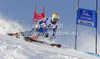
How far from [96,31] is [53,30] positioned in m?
3.21

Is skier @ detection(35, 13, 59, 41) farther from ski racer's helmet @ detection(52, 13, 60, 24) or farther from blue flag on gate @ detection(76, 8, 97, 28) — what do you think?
blue flag on gate @ detection(76, 8, 97, 28)

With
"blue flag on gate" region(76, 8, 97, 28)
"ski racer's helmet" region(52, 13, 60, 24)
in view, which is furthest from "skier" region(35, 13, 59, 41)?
"blue flag on gate" region(76, 8, 97, 28)

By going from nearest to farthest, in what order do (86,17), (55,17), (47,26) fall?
(55,17) → (47,26) → (86,17)

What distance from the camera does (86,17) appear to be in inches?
493

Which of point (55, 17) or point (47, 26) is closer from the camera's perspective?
point (55, 17)

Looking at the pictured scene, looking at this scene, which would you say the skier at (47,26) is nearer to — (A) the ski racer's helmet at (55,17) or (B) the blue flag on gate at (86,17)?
(A) the ski racer's helmet at (55,17)

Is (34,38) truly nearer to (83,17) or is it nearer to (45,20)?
(45,20)

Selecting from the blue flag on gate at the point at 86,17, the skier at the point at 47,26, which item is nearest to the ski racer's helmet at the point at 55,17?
the skier at the point at 47,26

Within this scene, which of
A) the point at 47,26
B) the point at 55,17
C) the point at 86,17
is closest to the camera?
the point at 55,17

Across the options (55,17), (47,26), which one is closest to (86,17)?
(55,17)

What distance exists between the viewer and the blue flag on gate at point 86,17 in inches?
482

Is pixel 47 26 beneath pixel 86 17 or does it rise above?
beneath

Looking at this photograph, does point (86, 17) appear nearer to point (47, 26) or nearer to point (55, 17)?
point (55, 17)

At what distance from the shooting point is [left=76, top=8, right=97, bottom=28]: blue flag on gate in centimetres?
1224
